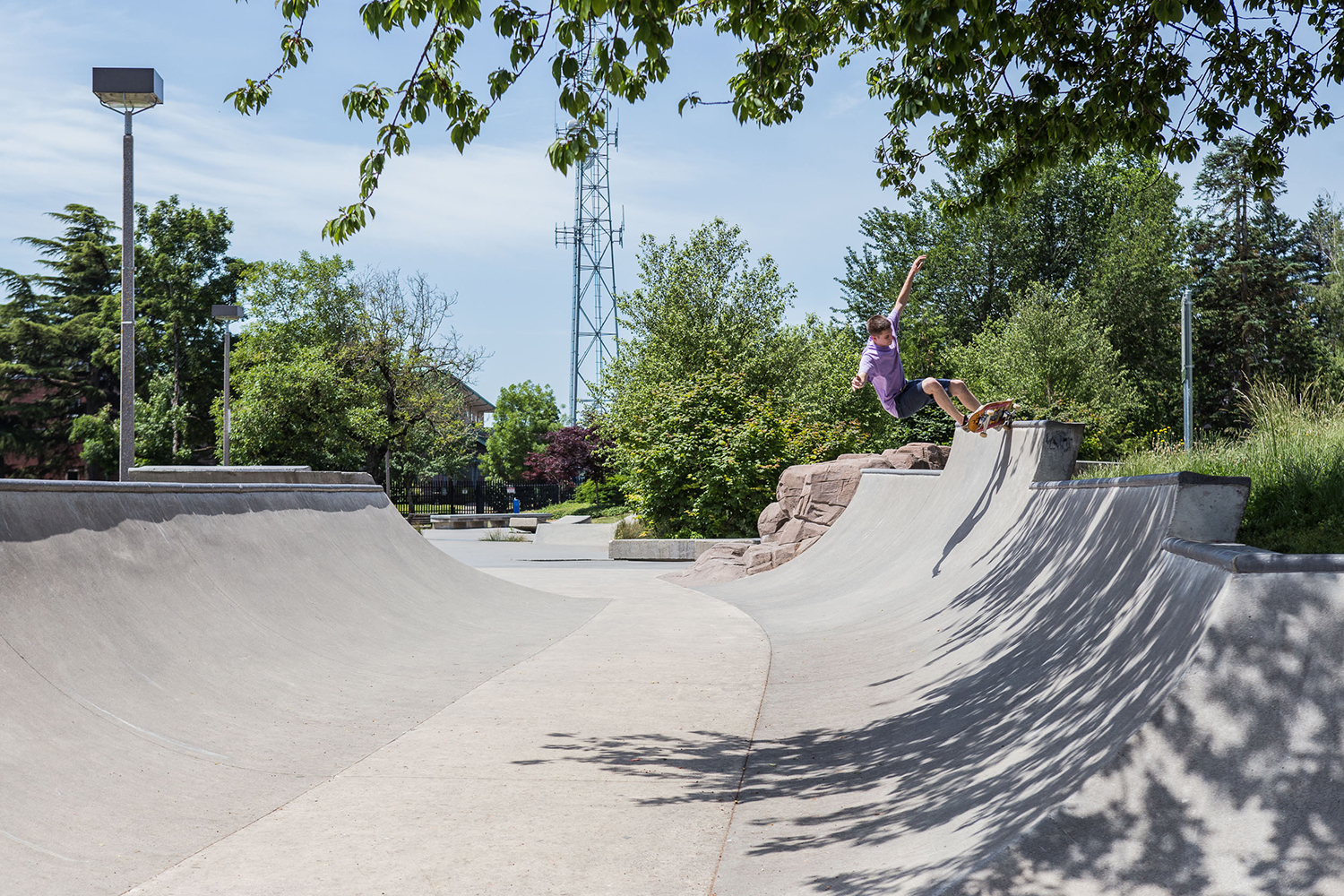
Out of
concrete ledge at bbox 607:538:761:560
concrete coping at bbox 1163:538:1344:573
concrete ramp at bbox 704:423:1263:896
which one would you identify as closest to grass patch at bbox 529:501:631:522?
concrete ledge at bbox 607:538:761:560

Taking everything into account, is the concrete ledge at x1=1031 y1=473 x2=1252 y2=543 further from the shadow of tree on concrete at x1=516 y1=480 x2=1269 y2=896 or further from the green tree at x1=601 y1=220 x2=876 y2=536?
the green tree at x1=601 y1=220 x2=876 y2=536

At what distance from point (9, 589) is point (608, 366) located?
34566mm

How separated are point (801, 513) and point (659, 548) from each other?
4207 millimetres

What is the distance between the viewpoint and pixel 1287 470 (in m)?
7.28

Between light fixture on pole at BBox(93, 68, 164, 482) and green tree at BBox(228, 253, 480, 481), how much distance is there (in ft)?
71.8

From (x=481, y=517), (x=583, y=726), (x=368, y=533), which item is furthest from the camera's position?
Result: (x=481, y=517)

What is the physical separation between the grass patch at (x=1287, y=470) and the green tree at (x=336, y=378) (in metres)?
30.9

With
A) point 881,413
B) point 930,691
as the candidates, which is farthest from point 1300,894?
point 881,413

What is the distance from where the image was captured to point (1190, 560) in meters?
3.93

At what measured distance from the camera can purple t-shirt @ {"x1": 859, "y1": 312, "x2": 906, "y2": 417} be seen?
948cm

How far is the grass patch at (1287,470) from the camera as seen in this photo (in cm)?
616

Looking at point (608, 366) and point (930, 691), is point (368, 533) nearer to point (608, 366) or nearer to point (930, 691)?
point (930, 691)

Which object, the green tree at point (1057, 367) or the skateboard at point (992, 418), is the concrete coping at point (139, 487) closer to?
the skateboard at point (992, 418)

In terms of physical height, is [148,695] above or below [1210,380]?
below
